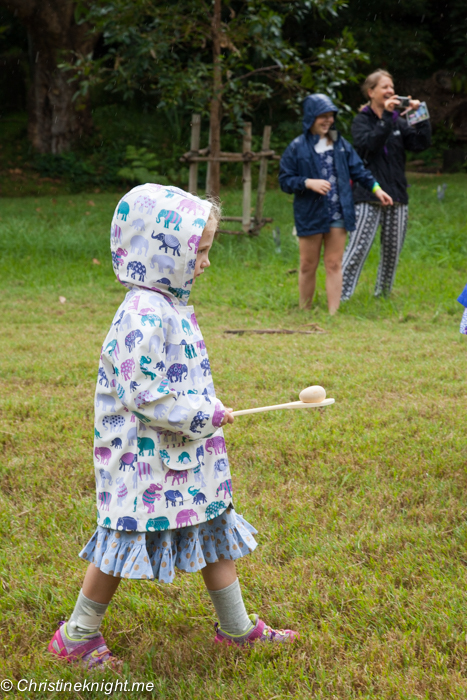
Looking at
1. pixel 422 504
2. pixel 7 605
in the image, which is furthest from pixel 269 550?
pixel 7 605

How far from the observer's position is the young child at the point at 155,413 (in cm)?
185

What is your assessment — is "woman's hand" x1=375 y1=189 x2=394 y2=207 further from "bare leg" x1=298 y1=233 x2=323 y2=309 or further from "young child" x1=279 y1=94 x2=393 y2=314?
"bare leg" x1=298 y1=233 x2=323 y2=309

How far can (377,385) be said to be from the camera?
4441mm

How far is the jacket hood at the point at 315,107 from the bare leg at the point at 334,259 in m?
0.93

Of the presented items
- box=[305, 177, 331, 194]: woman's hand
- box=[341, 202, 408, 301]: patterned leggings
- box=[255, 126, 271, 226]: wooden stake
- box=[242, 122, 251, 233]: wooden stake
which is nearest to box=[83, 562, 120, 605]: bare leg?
box=[305, 177, 331, 194]: woman's hand

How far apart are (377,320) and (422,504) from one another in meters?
3.57

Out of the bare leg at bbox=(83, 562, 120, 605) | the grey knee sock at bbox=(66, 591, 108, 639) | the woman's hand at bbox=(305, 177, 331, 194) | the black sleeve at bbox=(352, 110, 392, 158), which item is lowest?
the grey knee sock at bbox=(66, 591, 108, 639)

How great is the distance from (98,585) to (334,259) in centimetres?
472

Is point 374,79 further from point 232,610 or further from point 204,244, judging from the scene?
point 232,610

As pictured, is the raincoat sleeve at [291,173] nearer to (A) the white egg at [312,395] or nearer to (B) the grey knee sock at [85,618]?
(A) the white egg at [312,395]

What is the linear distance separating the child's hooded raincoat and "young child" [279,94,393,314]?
4307 mm

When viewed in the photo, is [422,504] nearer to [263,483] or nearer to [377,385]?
[263,483]

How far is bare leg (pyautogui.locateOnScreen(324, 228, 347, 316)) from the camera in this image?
6.29m

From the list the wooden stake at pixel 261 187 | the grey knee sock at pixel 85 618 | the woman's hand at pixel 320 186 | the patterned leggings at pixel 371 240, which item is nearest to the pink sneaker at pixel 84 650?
the grey knee sock at pixel 85 618
